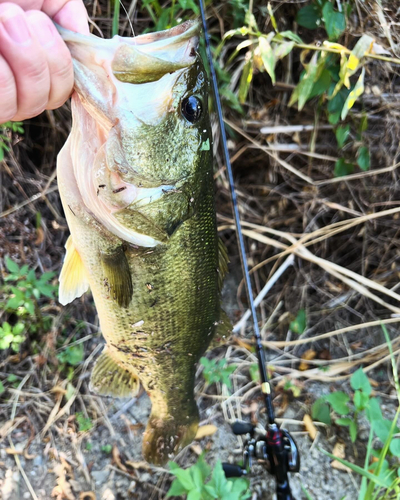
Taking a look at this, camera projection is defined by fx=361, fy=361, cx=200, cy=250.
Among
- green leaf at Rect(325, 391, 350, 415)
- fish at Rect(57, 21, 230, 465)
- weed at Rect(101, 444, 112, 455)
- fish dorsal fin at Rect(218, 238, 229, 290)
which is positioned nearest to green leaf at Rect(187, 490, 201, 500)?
fish at Rect(57, 21, 230, 465)

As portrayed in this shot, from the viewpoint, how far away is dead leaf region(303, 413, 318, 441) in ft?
7.54

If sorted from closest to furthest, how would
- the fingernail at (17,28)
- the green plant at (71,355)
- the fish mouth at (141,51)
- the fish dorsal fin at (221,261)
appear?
1. the fingernail at (17,28)
2. the fish mouth at (141,51)
3. the fish dorsal fin at (221,261)
4. the green plant at (71,355)

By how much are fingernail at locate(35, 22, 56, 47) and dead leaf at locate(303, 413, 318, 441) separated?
2.45 metres

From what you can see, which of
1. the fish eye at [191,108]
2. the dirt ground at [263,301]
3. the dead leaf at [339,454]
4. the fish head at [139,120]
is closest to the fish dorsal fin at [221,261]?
the fish head at [139,120]

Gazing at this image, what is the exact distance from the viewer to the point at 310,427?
2.32m

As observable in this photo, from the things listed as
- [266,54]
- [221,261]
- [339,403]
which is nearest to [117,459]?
[339,403]

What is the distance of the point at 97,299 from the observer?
3.97ft

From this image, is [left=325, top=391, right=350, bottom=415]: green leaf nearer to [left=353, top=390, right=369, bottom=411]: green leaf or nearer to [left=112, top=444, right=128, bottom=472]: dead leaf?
[left=353, top=390, right=369, bottom=411]: green leaf

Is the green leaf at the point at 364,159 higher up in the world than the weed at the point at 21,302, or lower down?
higher up

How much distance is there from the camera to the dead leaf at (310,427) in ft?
7.54

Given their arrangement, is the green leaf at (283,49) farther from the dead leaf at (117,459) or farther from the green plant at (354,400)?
the dead leaf at (117,459)

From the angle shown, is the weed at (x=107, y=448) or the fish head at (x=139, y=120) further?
the weed at (x=107, y=448)

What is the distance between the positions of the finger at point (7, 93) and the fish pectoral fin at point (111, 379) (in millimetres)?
908

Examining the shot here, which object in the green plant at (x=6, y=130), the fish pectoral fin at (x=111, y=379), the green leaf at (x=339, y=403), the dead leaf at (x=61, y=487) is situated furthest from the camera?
the dead leaf at (x=61, y=487)
